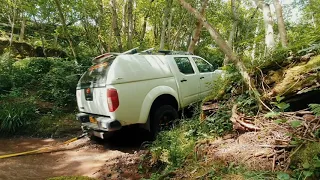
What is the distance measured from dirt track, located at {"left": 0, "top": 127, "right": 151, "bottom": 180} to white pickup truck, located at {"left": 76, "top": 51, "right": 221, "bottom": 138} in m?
0.57

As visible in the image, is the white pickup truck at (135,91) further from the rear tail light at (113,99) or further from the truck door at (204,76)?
the truck door at (204,76)

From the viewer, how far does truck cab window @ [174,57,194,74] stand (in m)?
5.88

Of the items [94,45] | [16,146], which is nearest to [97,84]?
[16,146]

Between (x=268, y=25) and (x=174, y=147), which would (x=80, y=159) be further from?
(x=268, y=25)

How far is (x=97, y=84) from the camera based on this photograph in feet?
15.7

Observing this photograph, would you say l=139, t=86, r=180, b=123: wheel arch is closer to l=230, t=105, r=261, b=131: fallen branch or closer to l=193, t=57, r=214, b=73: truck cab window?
l=193, t=57, r=214, b=73: truck cab window

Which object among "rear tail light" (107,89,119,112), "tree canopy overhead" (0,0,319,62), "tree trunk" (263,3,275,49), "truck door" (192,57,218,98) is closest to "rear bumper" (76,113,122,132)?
"rear tail light" (107,89,119,112)

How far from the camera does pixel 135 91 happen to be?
15.5 ft

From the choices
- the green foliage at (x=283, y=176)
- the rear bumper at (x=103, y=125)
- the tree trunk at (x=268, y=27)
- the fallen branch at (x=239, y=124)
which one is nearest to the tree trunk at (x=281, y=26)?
the tree trunk at (x=268, y=27)

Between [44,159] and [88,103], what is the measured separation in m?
1.49

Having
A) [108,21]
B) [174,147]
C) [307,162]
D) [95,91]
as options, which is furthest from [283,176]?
[108,21]

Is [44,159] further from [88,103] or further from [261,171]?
[261,171]

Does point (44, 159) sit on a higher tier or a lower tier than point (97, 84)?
lower

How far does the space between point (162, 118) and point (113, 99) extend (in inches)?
52.3
